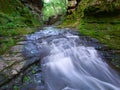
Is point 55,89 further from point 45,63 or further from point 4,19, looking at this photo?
point 4,19

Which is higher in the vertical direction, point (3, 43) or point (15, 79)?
point (3, 43)

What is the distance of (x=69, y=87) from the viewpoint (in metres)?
3.82

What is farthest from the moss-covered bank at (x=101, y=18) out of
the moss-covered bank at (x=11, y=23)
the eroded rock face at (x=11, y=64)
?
the eroded rock face at (x=11, y=64)

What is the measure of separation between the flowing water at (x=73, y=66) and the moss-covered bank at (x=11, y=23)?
721 millimetres

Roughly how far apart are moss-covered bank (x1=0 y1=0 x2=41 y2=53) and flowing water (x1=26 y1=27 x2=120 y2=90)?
2.37 feet

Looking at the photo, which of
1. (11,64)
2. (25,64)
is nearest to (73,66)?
(25,64)

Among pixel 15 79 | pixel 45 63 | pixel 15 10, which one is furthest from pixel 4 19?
pixel 15 79

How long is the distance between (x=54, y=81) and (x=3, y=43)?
2.34 meters

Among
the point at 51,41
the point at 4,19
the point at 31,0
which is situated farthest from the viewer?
the point at 31,0

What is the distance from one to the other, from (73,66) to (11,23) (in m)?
5.29

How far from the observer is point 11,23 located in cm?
915

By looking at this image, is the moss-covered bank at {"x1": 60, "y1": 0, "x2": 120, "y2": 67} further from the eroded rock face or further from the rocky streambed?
the eroded rock face

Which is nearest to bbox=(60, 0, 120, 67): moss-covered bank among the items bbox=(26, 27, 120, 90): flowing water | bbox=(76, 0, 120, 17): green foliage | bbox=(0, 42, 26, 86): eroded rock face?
bbox=(76, 0, 120, 17): green foliage

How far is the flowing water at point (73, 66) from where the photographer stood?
4016 mm
